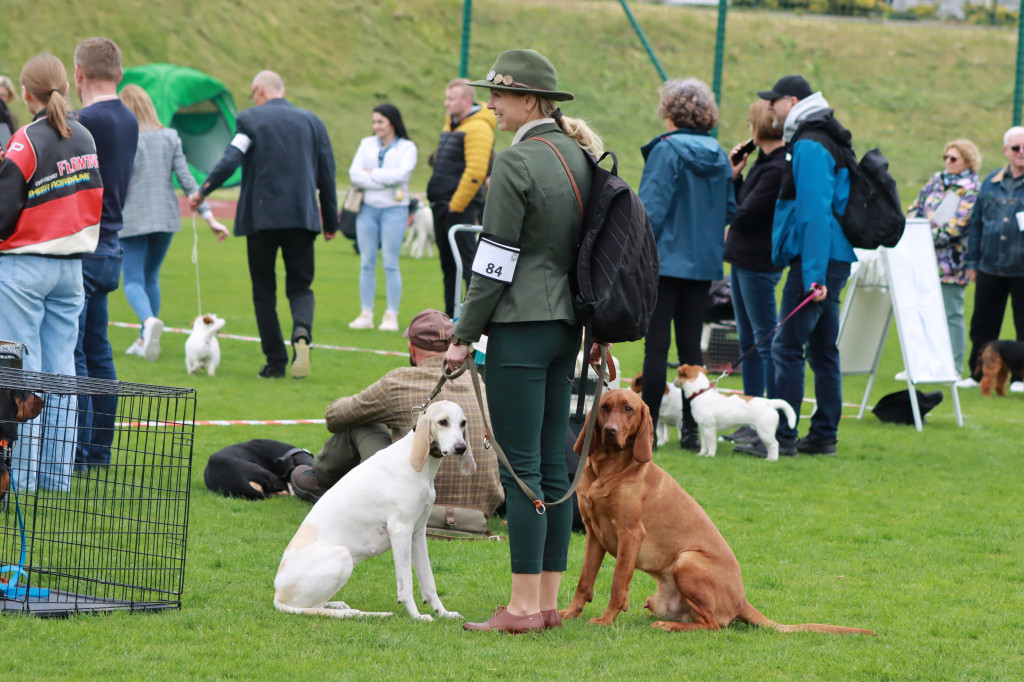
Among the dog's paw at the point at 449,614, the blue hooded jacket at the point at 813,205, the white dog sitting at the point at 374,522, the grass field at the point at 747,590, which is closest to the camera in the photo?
the grass field at the point at 747,590

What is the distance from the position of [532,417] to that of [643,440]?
582 mm

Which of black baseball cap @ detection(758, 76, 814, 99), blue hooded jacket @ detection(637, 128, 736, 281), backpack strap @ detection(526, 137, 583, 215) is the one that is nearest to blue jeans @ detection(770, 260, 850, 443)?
blue hooded jacket @ detection(637, 128, 736, 281)

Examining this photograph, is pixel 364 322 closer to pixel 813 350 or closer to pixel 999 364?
pixel 813 350

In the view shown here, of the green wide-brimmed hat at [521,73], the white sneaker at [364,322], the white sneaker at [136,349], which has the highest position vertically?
the green wide-brimmed hat at [521,73]

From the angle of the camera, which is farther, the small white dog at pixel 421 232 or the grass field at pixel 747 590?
the small white dog at pixel 421 232

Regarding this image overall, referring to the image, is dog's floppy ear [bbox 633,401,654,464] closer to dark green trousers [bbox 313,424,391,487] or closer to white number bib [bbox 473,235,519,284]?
white number bib [bbox 473,235,519,284]

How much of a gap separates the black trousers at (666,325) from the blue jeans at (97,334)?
122 inches

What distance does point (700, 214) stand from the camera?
Result: 7137mm

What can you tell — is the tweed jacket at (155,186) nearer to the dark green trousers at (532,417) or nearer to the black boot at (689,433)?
the black boot at (689,433)

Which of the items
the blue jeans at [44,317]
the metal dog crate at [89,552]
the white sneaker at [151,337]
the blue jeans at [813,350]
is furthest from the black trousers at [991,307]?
the metal dog crate at [89,552]

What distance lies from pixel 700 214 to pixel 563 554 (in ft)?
11.5

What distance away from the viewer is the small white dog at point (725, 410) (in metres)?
7.12

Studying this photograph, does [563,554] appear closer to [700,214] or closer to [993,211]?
[700,214]

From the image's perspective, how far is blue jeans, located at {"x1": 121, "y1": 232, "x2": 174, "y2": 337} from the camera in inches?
374
